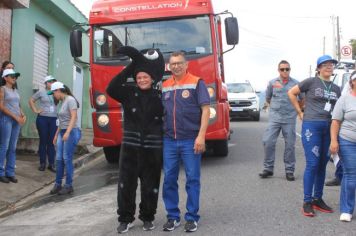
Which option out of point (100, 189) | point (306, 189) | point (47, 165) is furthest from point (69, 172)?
point (306, 189)

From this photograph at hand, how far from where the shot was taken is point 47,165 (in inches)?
376

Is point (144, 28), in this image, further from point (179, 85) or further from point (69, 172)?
point (179, 85)

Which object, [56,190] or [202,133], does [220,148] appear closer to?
[56,190]

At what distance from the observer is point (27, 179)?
8.30 meters

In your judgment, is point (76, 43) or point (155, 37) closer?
point (155, 37)

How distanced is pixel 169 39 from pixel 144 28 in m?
0.50

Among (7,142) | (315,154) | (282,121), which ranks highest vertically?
(282,121)

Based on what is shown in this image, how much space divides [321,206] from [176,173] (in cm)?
182

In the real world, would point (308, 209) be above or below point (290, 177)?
below

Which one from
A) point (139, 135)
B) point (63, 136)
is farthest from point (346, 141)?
point (63, 136)

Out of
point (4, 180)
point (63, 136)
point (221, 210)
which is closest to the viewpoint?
point (221, 210)

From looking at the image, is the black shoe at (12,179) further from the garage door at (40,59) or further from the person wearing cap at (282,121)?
the garage door at (40,59)

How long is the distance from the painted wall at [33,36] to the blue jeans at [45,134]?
319 centimetres

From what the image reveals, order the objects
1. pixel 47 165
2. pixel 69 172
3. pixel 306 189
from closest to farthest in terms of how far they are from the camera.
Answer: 1. pixel 306 189
2. pixel 69 172
3. pixel 47 165
